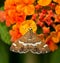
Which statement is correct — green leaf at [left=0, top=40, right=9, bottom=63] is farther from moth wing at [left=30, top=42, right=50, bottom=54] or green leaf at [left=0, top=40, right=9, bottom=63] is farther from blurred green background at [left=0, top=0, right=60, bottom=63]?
moth wing at [left=30, top=42, right=50, bottom=54]

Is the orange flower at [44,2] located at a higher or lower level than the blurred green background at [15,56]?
higher

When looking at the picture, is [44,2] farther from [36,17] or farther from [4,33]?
[4,33]

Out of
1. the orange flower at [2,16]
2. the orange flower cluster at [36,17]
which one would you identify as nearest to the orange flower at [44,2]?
the orange flower cluster at [36,17]

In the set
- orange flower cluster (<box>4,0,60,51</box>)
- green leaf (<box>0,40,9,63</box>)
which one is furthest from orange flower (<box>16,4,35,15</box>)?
green leaf (<box>0,40,9,63</box>)

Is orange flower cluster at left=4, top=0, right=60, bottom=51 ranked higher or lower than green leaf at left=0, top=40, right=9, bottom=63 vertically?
higher

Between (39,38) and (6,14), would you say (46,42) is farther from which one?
(6,14)

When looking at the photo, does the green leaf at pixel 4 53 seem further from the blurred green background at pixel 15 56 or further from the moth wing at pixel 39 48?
the moth wing at pixel 39 48
